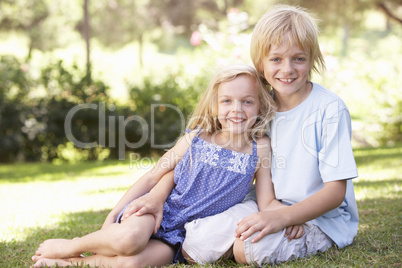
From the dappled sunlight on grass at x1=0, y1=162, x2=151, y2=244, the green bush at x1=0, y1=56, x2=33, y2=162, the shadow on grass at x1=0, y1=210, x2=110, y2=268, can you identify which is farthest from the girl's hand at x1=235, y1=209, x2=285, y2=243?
the green bush at x1=0, y1=56, x2=33, y2=162

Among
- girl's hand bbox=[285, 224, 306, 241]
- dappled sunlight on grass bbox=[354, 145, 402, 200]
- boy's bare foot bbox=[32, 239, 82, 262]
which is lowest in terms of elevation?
dappled sunlight on grass bbox=[354, 145, 402, 200]

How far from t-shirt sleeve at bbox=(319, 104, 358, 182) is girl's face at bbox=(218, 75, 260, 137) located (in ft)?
1.32

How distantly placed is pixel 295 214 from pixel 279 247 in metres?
0.17

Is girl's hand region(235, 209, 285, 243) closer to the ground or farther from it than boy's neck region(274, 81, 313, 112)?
closer to the ground

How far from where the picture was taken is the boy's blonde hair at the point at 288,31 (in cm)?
230

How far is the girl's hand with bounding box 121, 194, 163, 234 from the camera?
221 centimetres

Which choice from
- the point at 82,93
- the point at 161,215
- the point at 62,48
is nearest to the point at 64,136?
the point at 82,93

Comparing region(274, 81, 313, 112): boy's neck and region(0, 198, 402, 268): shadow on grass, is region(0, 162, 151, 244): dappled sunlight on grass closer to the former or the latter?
region(0, 198, 402, 268): shadow on grass

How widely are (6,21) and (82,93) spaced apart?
17.5 metres

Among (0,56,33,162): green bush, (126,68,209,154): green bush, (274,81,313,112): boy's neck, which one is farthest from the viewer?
(126,68,209,154): green bush

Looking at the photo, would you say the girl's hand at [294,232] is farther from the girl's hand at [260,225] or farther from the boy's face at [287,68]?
the boy's face at [287,68]

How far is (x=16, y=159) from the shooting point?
716 centimetres

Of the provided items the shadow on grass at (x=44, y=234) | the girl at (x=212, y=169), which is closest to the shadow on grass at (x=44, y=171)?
the shadow on grass at (x=44, y=234)

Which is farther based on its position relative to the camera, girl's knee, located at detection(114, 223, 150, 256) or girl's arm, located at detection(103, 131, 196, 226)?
girl's arm, located at detection(103, 131, 196, 226)
